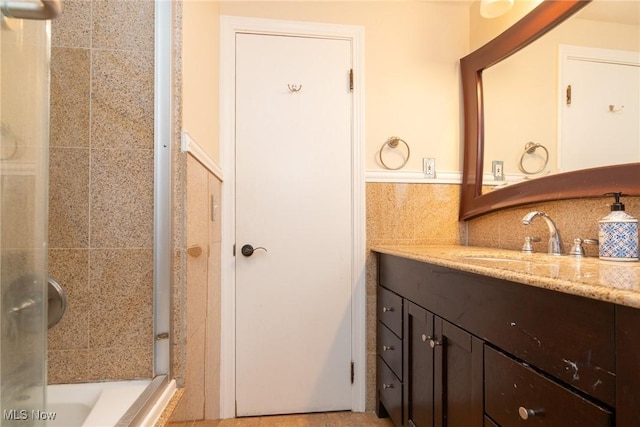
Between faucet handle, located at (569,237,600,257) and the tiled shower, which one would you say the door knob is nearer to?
the tiled shower

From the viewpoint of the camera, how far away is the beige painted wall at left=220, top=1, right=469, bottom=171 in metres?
1.80

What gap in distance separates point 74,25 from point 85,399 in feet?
4.14

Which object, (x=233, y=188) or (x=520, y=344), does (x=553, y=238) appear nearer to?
(x=520, y=344)

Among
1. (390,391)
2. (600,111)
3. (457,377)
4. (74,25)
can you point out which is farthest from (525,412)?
(74,25)

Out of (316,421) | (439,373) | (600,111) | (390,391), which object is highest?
(600,111)

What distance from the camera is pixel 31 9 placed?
1.65ft

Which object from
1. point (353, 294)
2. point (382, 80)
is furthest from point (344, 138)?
point (353, 294)

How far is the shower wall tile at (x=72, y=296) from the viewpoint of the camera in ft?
3.38

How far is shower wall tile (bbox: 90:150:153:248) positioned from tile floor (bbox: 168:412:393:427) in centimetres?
116

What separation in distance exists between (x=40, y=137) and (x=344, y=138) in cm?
141

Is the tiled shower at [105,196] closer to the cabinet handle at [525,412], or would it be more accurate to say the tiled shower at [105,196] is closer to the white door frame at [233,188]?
the white door frame at [233,188]

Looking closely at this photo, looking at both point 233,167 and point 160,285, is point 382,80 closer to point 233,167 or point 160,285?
point 233,167

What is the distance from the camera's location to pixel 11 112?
1.66ft
